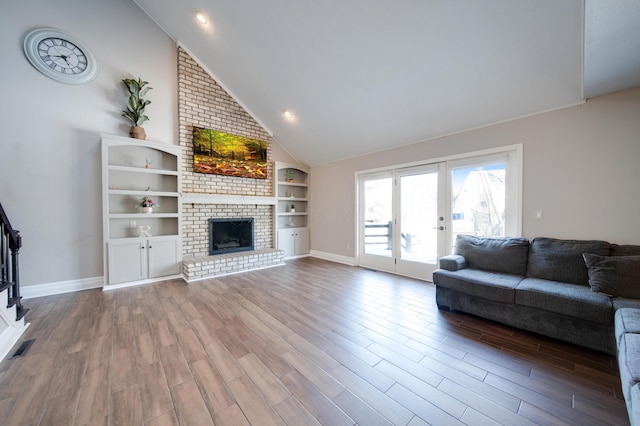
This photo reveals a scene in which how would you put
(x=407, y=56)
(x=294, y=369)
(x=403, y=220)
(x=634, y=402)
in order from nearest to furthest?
(x=634, y=402)
(x=294, y=369)
(x=407, y=56)
(x=403, y=220)

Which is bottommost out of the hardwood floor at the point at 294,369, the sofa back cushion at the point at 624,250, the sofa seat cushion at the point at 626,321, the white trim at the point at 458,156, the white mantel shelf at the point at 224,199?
the hardwood floor at the point at 294,369

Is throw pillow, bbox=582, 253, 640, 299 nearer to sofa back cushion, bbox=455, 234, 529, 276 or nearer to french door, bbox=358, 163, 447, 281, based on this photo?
sofa back cushion, bbox=455, 234, 529, 276

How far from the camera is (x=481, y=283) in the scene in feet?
8.50

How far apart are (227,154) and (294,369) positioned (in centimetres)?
453

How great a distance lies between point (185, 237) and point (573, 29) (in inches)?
236

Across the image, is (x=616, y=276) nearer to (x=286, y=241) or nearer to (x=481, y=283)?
(x=481, y=283)

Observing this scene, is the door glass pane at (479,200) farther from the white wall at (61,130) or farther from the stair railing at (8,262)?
the white wall at (61,130)

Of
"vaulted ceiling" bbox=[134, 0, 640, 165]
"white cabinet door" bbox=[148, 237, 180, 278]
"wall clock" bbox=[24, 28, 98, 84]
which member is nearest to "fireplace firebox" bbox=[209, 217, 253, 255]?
"white cabinet door" bbox=[148, 237, 180, 278]

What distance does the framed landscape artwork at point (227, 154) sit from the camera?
4.74 m

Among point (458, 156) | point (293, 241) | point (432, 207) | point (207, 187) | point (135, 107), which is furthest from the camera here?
point (293, 241)

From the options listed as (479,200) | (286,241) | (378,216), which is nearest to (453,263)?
(479,200)

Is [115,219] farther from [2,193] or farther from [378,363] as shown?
[378,363]

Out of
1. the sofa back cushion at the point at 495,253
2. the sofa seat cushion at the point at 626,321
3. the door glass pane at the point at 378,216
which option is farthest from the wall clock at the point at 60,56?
the sofa seat cushion at the point at 626,321

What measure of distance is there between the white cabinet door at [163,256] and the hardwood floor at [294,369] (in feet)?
3.39
